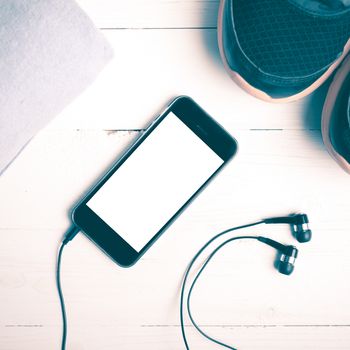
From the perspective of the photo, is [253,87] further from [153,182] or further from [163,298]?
[163,298]

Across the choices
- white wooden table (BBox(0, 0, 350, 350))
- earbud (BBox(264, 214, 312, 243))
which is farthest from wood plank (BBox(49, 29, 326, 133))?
earbud (BBox(264, 214, 312, 243))

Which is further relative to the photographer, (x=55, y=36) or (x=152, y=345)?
(x=152, y=345)

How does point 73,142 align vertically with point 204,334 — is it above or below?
above

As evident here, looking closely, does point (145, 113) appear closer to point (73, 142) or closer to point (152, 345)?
point (73, 142)

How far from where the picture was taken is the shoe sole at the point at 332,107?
1.40 ft

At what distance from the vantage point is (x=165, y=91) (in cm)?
46

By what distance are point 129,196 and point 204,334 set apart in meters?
0.19

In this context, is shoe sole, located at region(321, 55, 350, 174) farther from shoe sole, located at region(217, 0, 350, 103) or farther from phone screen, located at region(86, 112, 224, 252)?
phone screen, located at region(86, 112, 224, 252)

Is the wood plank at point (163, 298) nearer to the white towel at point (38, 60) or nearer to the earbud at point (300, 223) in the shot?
the earbud at point (300, 223)

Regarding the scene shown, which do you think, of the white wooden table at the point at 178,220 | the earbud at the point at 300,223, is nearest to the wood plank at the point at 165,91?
the white wooden table at the point at 178,220

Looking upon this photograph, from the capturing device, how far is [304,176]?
46cm

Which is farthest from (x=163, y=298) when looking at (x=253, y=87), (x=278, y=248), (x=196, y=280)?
(x=253, y=87)

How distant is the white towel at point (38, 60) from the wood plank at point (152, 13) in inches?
2.2

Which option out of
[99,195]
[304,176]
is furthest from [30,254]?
[304,176]
